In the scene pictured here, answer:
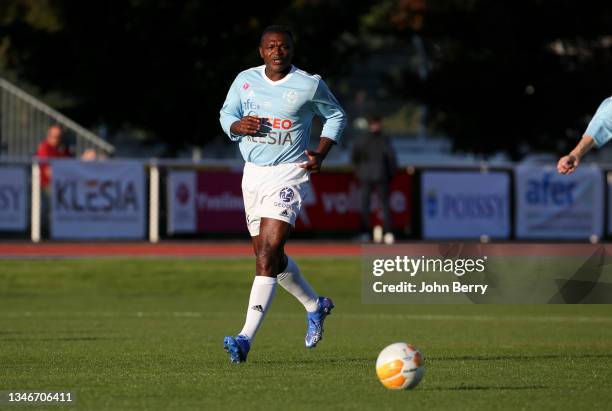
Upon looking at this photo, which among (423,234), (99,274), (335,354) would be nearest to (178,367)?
(335,354)

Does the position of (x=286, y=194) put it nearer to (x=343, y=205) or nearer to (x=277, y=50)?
(x=277, y=50)

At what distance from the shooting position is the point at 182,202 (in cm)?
2608

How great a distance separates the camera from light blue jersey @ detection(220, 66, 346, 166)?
35.1ft

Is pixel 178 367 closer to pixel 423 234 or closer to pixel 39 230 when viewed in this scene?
pixel 39 230

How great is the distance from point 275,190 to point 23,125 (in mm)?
21782

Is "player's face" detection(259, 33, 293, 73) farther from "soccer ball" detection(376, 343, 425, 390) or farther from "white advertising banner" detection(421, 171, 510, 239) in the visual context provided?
"white advertising banner" detection(421, 171, 510, 239)

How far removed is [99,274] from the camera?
21453 mm

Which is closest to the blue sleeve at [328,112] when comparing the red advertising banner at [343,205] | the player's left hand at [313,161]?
the player's left hand at [313,161]

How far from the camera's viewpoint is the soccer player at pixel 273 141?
419 inches

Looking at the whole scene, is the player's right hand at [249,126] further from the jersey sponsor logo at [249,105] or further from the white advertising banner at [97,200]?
the white advertising banner at [97,200]

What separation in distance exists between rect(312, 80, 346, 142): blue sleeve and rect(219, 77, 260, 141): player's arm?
536 millimetres

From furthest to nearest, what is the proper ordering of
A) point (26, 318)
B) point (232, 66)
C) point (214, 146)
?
point (214, 146) → point (232, 66) → point (26, 318)

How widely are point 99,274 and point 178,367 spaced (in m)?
11.6

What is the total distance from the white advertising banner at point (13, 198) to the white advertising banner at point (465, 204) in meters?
7.39
